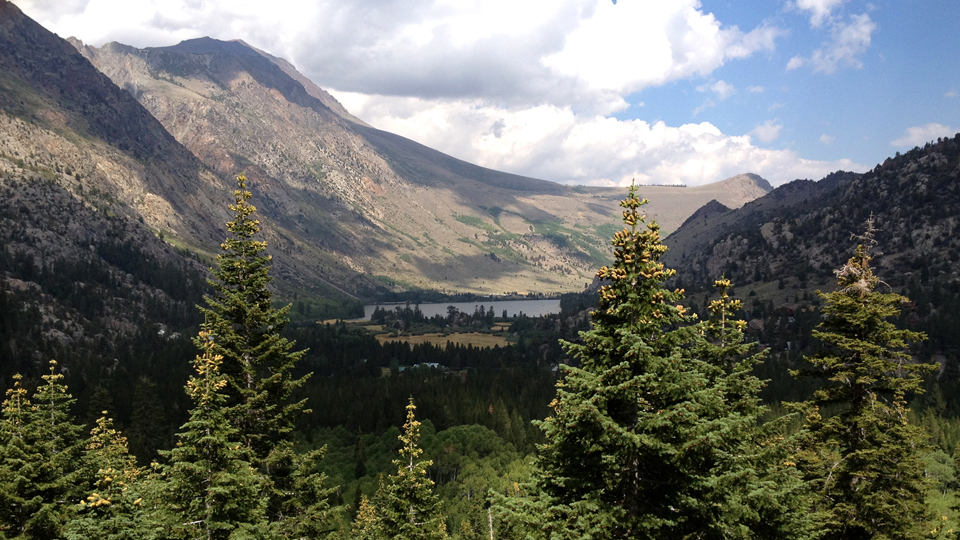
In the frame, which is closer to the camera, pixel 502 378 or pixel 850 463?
pixel 850 463

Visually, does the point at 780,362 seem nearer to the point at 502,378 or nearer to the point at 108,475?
the point at 502,378

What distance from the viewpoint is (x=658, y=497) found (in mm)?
16766

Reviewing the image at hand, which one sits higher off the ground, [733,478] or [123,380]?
[733,478]

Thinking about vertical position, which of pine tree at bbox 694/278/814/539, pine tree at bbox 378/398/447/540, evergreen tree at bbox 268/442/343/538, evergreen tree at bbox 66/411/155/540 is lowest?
pine tree at bbox 378/398/447/540

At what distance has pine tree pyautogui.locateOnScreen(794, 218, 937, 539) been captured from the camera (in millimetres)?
24875

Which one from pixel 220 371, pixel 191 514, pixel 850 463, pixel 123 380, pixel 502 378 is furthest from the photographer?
pixel 502 378

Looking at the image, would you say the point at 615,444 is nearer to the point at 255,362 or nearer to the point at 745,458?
the point at 745,458

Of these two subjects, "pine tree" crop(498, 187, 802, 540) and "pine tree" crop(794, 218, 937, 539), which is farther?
"pine tree" crop(794, 218, 937, 539)

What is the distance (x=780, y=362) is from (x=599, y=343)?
185 meters

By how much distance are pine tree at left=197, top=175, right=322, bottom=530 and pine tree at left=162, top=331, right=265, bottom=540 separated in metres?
4.50

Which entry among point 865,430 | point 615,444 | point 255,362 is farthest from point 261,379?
point 865,430

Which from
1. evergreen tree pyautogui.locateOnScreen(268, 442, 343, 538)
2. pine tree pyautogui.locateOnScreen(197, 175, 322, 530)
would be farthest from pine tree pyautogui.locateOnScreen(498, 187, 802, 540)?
pine tree pyautogui.locateOnScreen(197, 175, 322, 530)

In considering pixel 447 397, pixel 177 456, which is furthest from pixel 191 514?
pixel 447 397

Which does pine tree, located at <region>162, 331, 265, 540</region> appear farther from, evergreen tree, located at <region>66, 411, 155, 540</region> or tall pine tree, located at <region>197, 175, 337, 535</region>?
tall pine tree, located at <region>197, 175, 337, 535</region>
